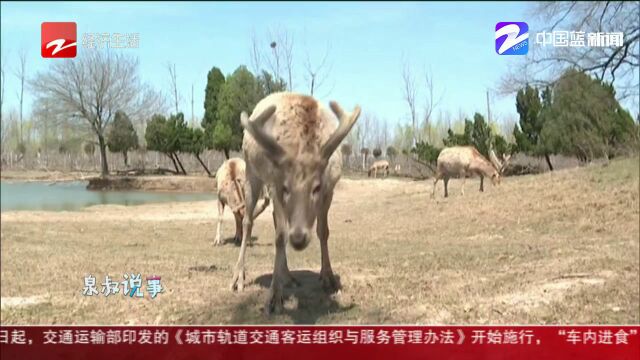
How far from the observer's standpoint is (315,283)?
357 cm

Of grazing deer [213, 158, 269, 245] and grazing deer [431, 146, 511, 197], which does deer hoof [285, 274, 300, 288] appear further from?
grazing deer [431, 146, 511, 197]

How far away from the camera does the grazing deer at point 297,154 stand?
10.2ft

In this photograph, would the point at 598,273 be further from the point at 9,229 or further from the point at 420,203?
the point at 9,229

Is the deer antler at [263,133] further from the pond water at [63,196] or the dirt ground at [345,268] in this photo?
the pond water at [63,196]

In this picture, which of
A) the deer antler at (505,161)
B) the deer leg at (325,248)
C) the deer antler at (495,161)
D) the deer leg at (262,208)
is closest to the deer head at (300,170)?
the deer leg at (325,248)

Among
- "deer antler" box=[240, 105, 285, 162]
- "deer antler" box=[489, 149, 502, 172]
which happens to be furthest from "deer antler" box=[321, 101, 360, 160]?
"deer antler" box=[489, 149, 502, 172]

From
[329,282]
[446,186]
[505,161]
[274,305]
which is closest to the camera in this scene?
[274,305]

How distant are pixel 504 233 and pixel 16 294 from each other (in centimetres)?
347

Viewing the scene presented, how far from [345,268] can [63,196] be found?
170 centimetres

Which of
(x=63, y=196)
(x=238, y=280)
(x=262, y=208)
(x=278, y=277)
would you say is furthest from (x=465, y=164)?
(x=63, y=196)

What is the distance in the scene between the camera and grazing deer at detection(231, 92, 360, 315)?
310cm

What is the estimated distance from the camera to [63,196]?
143 inches

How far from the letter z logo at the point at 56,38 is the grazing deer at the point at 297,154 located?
947mm

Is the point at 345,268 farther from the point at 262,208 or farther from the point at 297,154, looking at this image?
the point at 297,154
